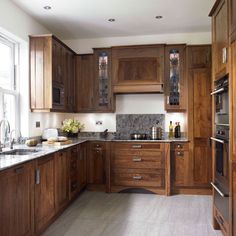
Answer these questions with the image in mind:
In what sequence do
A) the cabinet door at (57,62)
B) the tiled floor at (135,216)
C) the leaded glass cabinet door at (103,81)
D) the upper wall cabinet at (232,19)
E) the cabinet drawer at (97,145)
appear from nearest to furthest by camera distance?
the upper wall cabinet at (232,19) → the tiled floor at (135,216) → the cabinet door at (57,62) → the cabinet drawer at (97,145) → the leaded glass cabinet door at (103,81)

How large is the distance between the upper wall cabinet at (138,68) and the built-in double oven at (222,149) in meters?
1.77

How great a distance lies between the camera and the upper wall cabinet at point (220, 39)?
267cm

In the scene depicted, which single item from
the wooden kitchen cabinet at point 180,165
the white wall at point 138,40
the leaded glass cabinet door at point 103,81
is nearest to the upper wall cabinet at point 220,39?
the wooden kitchen cabinet at point 180,165

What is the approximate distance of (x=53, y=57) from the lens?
13.4 feet

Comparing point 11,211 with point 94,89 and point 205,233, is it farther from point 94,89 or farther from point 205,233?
point 94,89

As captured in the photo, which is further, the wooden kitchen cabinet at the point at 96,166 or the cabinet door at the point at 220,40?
the wooden kitchen cabinet at the point at 96,166

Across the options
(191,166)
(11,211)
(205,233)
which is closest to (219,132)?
(205,233)

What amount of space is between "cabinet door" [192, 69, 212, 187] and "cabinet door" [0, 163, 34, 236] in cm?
276

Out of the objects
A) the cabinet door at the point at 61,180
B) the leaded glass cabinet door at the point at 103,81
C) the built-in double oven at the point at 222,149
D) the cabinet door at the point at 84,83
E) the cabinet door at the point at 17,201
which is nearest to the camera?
the cabinet door at the point at 17,201

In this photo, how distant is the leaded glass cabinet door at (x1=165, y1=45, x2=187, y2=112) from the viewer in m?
4.80

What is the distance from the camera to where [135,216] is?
11.9ft

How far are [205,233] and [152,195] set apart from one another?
1550mm

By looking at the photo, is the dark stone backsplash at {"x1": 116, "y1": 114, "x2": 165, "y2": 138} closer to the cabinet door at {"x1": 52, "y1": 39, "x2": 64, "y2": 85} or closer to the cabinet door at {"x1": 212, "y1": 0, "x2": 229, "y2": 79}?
the cabinet door at {"x1": 52, "y1": 39, "x2": 64, "y2": 85}

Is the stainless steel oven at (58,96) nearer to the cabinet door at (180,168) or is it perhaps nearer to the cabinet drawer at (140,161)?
the cabinet drawer at (140,161)
